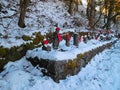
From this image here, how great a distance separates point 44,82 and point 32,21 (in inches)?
289

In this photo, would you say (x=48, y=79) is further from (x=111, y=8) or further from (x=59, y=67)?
(x=111, y=8)

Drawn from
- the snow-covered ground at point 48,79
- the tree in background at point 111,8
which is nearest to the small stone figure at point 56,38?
the snow-covered ground at point 48,79

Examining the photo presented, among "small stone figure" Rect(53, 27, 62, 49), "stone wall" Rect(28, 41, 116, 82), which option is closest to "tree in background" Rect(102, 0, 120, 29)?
"small stone figure" Rect(53, 27, 62, 49)

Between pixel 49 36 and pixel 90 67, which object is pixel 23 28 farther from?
pixel 90 67

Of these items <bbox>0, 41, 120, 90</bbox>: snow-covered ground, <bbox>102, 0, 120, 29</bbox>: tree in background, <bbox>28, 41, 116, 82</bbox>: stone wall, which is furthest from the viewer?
<bbox>102, 0, 120, 29</bbox>: tree in background

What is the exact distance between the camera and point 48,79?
690 centimetres

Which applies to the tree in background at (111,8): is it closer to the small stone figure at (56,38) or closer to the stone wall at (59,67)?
the small stone figure at (56,38)

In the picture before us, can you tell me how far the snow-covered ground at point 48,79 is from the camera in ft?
21.5

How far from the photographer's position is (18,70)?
7344 mm

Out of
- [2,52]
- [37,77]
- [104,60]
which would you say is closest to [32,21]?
[104,60]

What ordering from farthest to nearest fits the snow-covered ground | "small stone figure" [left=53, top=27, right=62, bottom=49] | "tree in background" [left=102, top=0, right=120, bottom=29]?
"tree in background" [left=102, top=0, right=120, bottom=29] → "small stone figure" [left=53, top=27, right=62, bottom=49] → the snow-covered ground

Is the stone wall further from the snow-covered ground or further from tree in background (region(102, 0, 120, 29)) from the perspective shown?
tree in background (region(102, 0, 120, 29))

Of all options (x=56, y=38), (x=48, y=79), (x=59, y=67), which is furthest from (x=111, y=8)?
(x=48, y=79)

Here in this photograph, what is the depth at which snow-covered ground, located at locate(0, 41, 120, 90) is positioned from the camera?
258 inches
